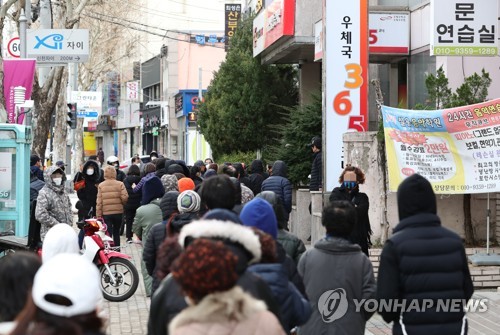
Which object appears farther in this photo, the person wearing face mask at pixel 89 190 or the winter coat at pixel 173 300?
the person wearing face mask at pixel 89 190

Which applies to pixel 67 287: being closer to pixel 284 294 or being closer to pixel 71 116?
pixel 284 294

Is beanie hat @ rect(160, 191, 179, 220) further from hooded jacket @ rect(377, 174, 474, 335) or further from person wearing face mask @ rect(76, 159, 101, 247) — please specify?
person wearing face mask @ rect(76, 159, 101, 247)

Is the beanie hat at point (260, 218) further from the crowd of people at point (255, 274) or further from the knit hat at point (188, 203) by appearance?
the knit hat at point (188, 203)

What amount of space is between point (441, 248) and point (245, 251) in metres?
1.79

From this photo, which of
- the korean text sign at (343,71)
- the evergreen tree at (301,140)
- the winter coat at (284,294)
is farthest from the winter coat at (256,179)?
the winter coat at (284,294)

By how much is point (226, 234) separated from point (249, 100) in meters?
27.3

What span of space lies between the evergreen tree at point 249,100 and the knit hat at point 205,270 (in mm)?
26691

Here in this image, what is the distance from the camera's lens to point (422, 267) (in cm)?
616

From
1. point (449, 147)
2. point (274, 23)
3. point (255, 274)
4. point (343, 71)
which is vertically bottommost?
point (255, 274)

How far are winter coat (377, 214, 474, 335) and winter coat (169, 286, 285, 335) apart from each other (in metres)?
2.12

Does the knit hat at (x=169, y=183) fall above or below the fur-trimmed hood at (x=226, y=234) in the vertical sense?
above

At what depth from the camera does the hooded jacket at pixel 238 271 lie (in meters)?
4.72

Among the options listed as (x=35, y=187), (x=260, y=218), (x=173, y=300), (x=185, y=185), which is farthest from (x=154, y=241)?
(x=35, y=187)

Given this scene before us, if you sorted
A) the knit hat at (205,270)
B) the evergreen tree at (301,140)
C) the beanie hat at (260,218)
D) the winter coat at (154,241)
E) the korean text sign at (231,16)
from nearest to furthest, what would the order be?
1. the knit hat at (205,270)
2. the beanie hat at (260,218)
3. the winter coat at (154,241)
4. the evergreen tree at (301,140)
5. the korean text sign at (231,16)
